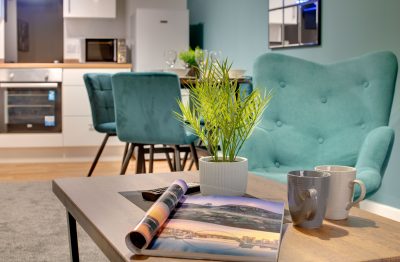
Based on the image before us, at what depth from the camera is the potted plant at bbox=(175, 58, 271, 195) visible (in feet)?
4.41

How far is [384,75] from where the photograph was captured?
2469 mm

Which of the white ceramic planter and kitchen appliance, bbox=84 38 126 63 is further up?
kitchen appliance, bbox=84 38 126 63

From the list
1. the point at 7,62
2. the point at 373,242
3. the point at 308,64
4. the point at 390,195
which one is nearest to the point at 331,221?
the point at 373,242

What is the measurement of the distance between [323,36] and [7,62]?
363cm

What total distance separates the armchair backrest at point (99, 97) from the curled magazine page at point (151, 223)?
130 inches

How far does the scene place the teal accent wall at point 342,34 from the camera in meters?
3.37

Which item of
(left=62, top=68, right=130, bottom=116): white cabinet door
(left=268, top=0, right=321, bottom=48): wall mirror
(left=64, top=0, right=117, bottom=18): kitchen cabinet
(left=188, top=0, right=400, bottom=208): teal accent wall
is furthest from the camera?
(left=64, top=0, right=117, bottom=18): kitchen cabinet

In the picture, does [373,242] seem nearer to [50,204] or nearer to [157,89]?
[157,89]

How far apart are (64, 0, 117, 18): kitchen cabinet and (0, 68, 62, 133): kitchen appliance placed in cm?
70

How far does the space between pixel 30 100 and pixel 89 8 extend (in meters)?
1.14

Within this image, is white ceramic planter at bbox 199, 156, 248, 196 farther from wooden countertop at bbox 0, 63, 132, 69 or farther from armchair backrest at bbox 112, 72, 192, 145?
wooden countertop at bbox 0, 63, 132, 69

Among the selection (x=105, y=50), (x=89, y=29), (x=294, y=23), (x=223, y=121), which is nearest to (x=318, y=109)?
(x=223, y=121)

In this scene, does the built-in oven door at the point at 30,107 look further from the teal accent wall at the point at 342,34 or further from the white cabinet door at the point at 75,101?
the teal accent wall at the point at 342,34

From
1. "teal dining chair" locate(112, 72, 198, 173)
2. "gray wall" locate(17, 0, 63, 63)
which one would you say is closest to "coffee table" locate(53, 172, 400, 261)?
"teal dining chair" locate(112, 72, 198, 173)
